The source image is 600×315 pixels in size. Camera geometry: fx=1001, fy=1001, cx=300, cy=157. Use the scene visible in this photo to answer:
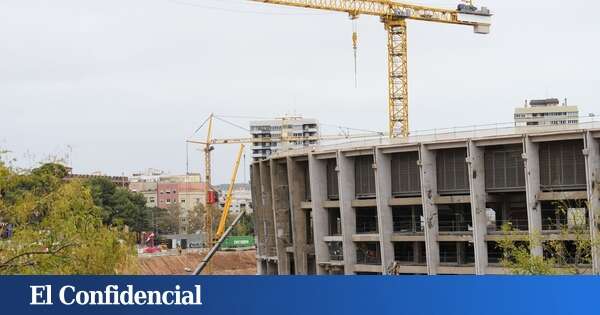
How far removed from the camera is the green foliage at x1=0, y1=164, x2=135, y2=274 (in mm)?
29766

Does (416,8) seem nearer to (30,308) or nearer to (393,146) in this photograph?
(393,146)

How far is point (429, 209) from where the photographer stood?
205 feet

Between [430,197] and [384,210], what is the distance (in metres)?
3.80

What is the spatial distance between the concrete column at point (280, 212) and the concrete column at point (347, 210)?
8939 millimetres

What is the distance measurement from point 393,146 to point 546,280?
4870 cm

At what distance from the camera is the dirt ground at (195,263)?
127088mm

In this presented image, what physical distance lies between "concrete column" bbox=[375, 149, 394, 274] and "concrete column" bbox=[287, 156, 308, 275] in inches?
376

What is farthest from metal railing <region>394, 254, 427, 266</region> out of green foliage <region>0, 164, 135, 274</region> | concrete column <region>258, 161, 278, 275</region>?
green foliage <region>0, 164, 135, 274</region>

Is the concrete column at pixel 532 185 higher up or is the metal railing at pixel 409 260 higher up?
the concrete column at pixel 532 185

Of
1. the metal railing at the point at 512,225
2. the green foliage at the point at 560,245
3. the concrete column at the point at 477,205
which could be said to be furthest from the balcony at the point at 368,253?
the green foliage at the point at 560,245

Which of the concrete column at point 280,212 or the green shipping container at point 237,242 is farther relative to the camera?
the green shipping container at point 237,242

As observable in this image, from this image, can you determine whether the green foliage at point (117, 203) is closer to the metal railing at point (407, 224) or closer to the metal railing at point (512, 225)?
the metal railing at point (407, 224)

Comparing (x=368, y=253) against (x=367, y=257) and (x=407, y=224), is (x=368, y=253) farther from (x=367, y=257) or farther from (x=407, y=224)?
(x=407, y=224)

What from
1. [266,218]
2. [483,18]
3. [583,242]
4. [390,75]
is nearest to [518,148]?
[583,242]
